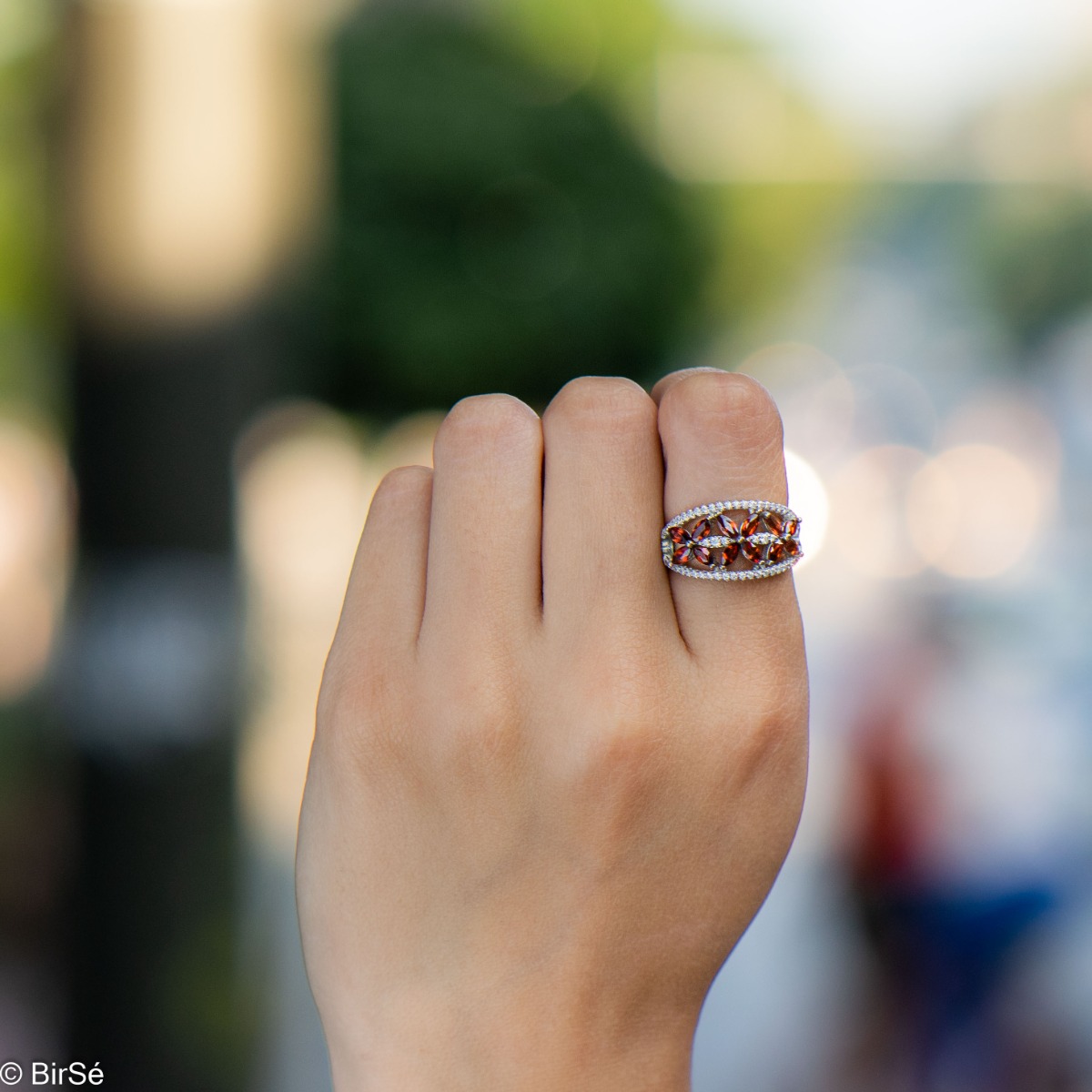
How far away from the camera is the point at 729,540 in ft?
1.70

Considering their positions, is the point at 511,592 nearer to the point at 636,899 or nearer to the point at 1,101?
the point at 636,899

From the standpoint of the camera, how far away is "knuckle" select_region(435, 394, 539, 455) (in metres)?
0.55

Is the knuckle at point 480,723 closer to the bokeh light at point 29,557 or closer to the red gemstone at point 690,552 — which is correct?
the red gemstone at point 690,552

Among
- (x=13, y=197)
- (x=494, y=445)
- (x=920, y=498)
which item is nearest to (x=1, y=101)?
(x=13, y=197)

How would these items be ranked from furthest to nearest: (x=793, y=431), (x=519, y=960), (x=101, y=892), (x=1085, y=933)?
(x=793, y=431)
(x=1085, y=933)
(x=101, y=892)
(x=519, y=960)

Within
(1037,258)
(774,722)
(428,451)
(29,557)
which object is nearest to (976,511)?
(1037,258)

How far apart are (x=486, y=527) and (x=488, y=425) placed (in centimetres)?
6

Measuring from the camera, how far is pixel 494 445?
0.54 meters

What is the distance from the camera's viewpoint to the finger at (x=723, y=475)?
0.53m

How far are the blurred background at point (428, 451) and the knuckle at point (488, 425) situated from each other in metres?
1.47

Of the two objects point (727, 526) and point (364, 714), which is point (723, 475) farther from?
point (364, 714)

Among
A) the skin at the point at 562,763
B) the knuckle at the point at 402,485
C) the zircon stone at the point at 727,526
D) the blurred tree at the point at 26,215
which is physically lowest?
the skin at the point at 562,763

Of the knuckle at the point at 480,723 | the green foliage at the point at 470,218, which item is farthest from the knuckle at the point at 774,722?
the green foliage at the point at 470,218

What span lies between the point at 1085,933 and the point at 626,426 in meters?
1.98
